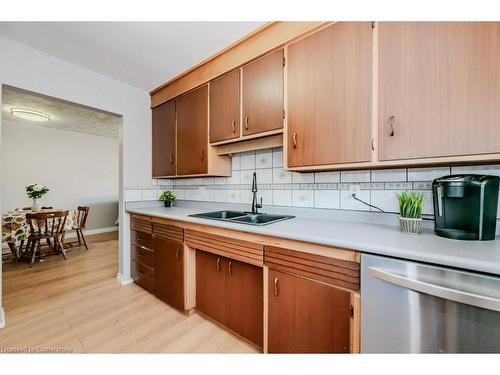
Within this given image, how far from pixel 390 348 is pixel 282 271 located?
0.56 meters

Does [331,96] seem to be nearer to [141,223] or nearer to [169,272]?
[169,272]

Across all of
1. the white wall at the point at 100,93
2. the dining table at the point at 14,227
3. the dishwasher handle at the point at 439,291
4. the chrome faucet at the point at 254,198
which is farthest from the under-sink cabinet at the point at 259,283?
the dining table at the point at 14,227

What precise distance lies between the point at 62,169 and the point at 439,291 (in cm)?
615

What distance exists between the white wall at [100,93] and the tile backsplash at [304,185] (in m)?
0.31

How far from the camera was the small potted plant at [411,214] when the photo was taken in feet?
3.68

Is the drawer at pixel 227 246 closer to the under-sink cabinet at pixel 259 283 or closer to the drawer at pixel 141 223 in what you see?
the under-sink cabinet at pixel 259 283

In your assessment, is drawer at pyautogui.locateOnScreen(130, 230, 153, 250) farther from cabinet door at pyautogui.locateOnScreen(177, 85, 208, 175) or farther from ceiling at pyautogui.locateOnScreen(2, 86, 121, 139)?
ceiling at pyautogui.locateOnScreen(2, 86, 121, 139)

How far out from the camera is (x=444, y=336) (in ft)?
2.62

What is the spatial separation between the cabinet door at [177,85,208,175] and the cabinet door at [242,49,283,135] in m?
0.53

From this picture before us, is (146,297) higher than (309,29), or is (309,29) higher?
(309,29)

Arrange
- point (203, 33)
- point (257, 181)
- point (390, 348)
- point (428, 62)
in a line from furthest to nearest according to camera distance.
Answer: point (257, 181) → point (203, 33) → point (428, 62) → point (390, 348)

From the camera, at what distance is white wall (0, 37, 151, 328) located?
1777 millimetres

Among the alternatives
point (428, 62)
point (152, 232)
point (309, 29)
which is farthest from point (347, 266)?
point (152, 232)

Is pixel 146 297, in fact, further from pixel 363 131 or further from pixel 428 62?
pixel 428 62
